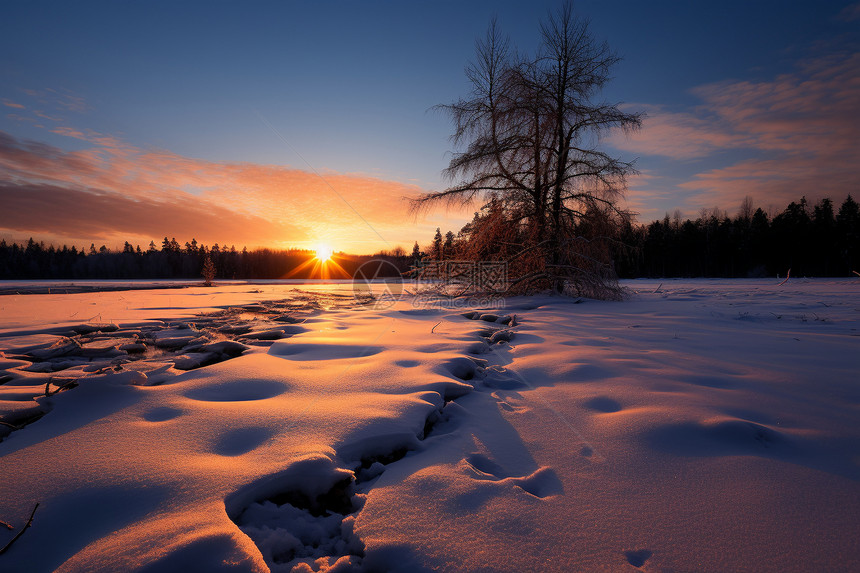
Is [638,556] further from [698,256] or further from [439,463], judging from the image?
[698,256]

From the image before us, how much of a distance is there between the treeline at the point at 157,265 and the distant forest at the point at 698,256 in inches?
5.1

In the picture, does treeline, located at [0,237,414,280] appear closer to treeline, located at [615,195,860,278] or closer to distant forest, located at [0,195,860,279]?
distant forest, located at [0,195,860,279]

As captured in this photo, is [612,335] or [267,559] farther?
[612,335]

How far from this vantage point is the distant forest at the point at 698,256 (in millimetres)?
37156

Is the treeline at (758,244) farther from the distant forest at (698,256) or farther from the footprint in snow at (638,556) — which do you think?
the footprint in snow at (638,556)

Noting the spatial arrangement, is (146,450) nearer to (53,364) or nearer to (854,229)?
(53,364)

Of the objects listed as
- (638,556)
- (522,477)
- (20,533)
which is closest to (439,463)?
(522,477)

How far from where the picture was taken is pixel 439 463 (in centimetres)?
144

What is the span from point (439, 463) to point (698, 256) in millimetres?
57643

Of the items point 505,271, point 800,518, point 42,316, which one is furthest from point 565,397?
point 42,316

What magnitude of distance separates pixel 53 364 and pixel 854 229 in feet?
197

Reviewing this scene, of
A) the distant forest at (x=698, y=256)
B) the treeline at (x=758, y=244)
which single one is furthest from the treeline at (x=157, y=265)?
the treeline at (x=758, y=244)

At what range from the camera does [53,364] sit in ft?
9.58

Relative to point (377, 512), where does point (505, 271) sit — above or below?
above
